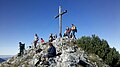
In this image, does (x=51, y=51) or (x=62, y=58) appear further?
(x=62, y=58)

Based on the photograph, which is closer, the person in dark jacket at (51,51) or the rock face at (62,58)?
the person in dark jacket at (51,51)

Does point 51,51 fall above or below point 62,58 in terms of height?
above

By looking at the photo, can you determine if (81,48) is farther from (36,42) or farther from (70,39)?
(36,42)

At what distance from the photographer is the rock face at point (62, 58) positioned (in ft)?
77.6

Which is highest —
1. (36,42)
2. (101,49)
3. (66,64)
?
(36,42)

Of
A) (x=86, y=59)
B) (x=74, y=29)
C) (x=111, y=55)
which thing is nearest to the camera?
(x=86, y=59)

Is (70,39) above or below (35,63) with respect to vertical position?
above

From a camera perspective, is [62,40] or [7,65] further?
[62,40]

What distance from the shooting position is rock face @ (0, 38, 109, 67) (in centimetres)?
2366

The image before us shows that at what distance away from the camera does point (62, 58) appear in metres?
24.8

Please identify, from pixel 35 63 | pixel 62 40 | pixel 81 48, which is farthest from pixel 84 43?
pixel 35 63

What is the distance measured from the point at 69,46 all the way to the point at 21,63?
733 centimetres

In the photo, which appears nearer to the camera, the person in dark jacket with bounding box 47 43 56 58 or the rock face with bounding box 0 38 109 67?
the person in dark jacket with bounding box 47 43 56 58

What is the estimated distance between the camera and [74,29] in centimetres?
3038
